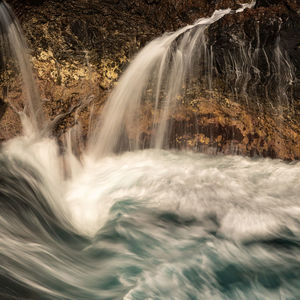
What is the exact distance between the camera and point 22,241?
10.0ft

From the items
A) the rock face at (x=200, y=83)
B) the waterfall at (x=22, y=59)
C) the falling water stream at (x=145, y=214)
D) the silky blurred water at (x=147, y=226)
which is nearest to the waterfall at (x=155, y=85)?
the falling water stream at (x=145, y=214)

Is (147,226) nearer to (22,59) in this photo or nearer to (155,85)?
(155,85)

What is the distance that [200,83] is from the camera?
536cm

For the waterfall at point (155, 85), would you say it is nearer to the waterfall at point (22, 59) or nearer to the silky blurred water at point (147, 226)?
the silky blurred water at point (147, 226)

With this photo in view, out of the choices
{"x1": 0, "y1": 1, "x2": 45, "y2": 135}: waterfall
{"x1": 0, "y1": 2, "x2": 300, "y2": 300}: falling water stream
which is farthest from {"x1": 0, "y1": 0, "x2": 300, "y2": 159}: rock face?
{"x1": 0, "y1": 2, "x2": 300, "y2": 300}: falling water stream

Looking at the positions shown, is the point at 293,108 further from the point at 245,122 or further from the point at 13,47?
the point at 13,47

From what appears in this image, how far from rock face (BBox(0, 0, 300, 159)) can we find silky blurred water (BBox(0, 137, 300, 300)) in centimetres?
47

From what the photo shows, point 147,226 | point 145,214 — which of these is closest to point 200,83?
point 145,214

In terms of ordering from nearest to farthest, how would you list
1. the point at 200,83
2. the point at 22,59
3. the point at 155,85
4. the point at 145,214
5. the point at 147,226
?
1. the point at 147,226
2. the point at 145,214
3. the point at 22,59
4. the point at 200,83
5. the point at 155,85

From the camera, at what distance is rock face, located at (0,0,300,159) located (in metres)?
4.80

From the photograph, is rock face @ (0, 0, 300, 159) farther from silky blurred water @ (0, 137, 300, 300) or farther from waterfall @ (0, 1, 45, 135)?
silky blurred water @ (0, 137, 300, 300)

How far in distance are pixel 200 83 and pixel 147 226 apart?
2.72m

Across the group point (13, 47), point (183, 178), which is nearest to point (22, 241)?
point (183, 178)

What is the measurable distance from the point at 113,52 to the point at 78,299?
406cm
